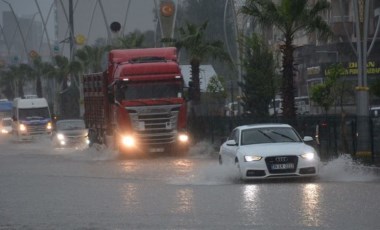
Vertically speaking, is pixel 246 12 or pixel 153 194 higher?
pixel 246 12

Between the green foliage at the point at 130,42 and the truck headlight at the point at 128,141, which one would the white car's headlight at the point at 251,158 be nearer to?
the truck headlight at the point at 128,141

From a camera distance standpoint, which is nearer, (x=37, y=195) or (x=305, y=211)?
(x=305, y=211)

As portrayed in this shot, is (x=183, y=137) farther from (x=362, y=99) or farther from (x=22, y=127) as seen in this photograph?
(x=22, y=127)

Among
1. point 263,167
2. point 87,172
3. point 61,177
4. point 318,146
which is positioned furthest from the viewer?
point 318,146

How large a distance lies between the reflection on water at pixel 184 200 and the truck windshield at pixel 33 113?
3816cm

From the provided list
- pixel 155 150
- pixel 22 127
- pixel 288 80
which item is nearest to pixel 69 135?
pixel 22 127

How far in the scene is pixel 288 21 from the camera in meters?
31.4

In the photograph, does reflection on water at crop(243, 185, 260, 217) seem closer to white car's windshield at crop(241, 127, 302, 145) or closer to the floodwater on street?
the floodwater on street

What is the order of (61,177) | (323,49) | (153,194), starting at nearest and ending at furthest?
(153,194)
(61,177)
(323,49)

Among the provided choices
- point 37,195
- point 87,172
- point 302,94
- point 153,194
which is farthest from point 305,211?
point 302,94

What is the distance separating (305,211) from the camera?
567 inches

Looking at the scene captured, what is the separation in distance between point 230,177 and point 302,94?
49.8 meters

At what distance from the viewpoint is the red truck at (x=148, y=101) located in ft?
105

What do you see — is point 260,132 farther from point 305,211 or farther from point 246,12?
point 246,12
